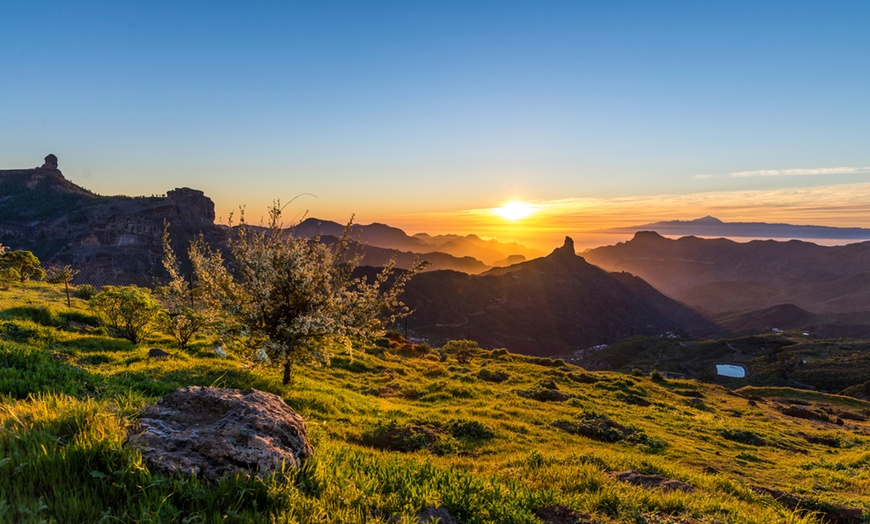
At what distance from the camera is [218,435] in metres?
5.20

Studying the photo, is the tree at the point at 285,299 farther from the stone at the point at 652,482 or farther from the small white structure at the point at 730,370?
the small white structure at the point at 730,370

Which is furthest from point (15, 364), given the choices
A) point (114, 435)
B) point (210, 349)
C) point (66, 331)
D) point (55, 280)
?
point (55, 280)

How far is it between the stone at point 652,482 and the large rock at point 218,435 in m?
6.63

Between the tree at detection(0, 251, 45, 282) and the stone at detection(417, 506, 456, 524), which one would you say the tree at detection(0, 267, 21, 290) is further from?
the stone at detection(417, 506, 456, 524)

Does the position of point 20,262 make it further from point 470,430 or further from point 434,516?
point 434,516

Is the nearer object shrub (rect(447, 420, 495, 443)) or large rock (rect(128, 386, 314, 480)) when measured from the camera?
large rock (rect(128, 386, 314, 480))

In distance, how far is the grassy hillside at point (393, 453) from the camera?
4203 millimetres

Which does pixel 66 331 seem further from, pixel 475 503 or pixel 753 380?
pixel 753 380

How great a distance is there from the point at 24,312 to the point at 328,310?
18680 millimetres

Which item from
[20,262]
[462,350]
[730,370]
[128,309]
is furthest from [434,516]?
[730,370]

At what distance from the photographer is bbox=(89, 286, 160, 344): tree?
778 inches

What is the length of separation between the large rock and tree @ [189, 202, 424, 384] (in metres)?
7.10

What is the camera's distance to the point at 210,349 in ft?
67.7

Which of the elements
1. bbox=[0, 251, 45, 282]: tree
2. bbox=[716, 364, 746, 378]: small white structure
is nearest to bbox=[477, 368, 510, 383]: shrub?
bbox=[0, 251, 45, 282]: tree
